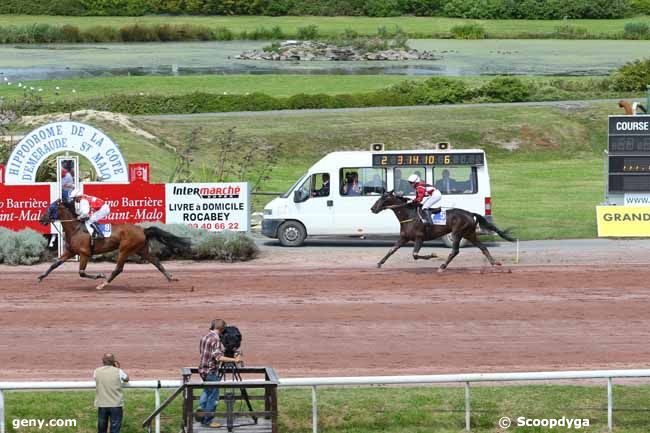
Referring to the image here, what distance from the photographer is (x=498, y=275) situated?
2442cm

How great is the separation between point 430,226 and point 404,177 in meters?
2.93

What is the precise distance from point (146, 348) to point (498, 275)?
8.85 m

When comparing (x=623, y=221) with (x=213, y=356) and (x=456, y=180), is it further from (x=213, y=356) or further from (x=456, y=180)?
(x=213, y=356)

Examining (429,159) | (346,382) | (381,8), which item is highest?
(381,8)

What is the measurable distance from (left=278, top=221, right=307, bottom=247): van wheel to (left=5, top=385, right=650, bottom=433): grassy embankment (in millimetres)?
13193

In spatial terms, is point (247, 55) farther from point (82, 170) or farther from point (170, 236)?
point (170, 236)

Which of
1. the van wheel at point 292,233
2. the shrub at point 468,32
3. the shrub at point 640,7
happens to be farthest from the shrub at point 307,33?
the van wheel at point 292,233

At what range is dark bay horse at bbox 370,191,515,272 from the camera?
2455 centimetres

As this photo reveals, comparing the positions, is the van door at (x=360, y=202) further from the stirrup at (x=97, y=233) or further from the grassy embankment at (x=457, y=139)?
the stirrup at (x=97, y=233)

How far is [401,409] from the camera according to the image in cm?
1421

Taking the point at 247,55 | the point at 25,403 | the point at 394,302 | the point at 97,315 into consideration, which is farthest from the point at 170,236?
the point at 247,55

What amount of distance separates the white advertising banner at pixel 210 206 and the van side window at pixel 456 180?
13.9ft

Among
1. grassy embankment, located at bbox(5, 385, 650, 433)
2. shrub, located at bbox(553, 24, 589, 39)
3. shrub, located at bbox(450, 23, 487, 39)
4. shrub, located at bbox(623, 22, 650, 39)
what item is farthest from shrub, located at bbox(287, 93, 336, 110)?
shrub, located at bbox(623, 22, 650, 39)

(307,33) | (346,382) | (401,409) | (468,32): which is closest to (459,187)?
(401,409)
